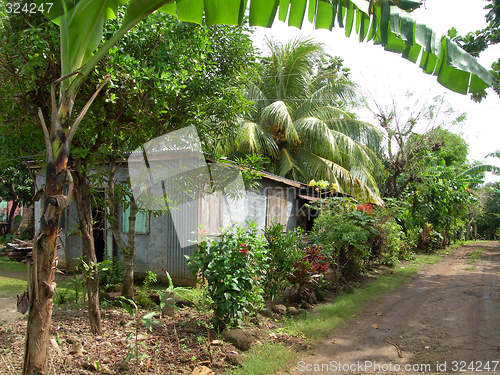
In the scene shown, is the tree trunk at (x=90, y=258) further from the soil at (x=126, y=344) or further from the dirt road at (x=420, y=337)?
the dirt road at (x=420, y=337)

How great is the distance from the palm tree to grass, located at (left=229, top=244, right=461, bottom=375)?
534 cm

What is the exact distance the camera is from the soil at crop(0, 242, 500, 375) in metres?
3.65

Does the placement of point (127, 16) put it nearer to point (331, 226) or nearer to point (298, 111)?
point (331, 226)

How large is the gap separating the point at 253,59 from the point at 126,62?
239 cm

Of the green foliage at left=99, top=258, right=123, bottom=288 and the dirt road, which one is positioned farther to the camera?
the green foliage at left=99, top=258, right=123, bottom=288

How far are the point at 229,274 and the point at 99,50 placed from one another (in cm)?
299

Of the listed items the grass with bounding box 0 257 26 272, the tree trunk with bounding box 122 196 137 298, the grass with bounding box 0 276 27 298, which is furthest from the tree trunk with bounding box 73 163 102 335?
the grass with bounding box 0 257 26 272

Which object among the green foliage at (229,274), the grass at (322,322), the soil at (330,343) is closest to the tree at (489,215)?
the grass at (322,322)

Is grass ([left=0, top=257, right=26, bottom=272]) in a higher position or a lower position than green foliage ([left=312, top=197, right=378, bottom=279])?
lower

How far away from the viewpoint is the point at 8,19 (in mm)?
4199

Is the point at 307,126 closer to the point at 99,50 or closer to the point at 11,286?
the point at 11,286

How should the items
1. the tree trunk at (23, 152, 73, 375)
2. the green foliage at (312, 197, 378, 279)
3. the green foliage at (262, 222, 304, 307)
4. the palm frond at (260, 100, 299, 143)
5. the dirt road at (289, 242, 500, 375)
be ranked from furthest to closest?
1. the palm frond at (260, 100, 299, 143)
2. the green foliage at (312, 197, 378, 279)
3. the green foliage at (262, 222, 304, 307)
4. the dirt road at (289, 242, 500, 375)
5. the tree trunk at (23, 152, 73, 375)

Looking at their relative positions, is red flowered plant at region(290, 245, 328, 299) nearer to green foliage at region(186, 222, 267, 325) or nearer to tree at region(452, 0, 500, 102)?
green foliage at region(186, 222, 267, 325)

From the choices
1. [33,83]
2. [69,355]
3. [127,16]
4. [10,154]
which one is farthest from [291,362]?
[10,154]
